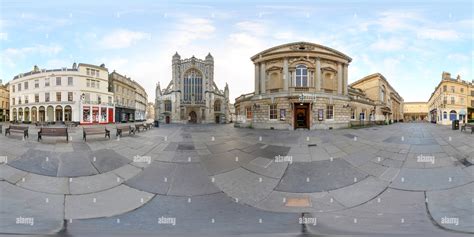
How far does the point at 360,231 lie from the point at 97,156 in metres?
3.54

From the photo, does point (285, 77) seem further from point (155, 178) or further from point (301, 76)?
point (155, 178)

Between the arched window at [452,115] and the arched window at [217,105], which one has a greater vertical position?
the arched window at [217,105]

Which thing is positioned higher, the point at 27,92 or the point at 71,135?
the point at 27,92

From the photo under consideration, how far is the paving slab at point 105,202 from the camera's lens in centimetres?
223

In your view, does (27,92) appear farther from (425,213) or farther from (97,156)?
(425,213)

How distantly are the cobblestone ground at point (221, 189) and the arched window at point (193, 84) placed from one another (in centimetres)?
2450

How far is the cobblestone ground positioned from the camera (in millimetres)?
2111

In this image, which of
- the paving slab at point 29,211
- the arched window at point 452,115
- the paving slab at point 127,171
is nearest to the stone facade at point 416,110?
the arched window at point 452,115

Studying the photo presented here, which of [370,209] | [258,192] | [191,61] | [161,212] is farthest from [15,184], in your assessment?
[191,61]

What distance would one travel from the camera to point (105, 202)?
2.30m

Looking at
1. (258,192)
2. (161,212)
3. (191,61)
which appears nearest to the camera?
(161,212)

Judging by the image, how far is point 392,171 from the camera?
9.41ft

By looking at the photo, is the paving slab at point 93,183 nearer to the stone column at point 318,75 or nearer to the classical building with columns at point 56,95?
the classical building with columns at point 56,95

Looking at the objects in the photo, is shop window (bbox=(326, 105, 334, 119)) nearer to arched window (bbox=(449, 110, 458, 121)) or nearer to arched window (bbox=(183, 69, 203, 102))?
arched window (bbox=(449, 110, 458, 121))
